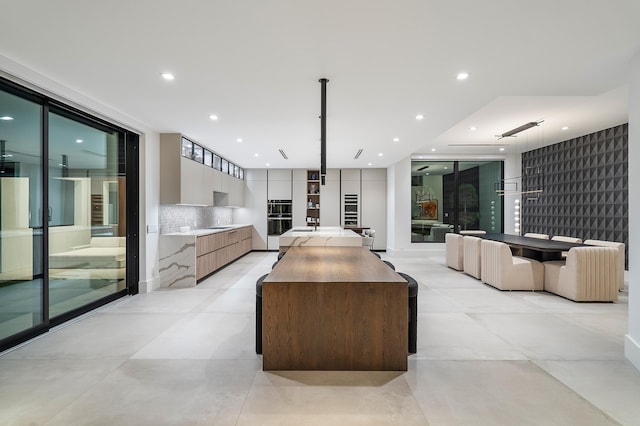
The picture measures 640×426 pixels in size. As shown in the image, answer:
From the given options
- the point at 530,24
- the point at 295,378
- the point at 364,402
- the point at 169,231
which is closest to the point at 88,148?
the point at 169,231

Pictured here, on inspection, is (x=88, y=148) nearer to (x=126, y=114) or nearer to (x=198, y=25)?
(x=126, y=114)

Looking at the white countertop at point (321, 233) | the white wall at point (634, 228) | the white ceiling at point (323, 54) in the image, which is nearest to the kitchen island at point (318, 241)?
the white countertop at point (321, 233)

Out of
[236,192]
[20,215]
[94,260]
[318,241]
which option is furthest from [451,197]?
[20,215]

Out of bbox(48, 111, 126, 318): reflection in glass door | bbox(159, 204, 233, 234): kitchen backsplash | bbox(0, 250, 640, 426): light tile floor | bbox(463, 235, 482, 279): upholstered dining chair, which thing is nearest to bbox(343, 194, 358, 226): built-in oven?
bbox(159, 204, 233, 234): kitchen backsplash

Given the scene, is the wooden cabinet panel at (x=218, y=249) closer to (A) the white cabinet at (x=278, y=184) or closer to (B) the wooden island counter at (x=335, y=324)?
(A) the white cabinet at (x=278, y=184)

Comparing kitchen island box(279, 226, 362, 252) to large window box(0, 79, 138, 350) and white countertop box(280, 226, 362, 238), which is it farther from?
large window box(0, 79, 138, 350)

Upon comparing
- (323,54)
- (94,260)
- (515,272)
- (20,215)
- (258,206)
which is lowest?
(515,272)

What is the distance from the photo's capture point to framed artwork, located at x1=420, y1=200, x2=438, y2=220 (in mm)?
9484

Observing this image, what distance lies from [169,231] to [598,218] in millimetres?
8623

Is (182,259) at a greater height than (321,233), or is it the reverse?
(321,233)

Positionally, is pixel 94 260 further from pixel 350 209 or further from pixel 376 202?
pixel 376 202

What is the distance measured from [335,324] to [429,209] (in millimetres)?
7806

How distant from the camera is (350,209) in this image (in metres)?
10.0

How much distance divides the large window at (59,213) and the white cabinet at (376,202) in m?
6.68
